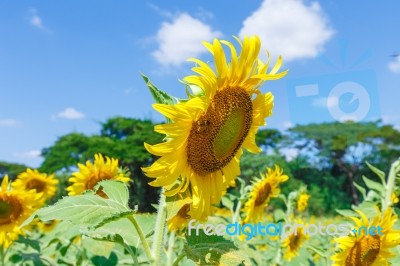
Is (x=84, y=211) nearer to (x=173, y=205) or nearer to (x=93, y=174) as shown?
(x=173, y=205)

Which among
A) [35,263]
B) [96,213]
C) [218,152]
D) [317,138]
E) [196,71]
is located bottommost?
[35,263]

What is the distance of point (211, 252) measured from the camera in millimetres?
1414

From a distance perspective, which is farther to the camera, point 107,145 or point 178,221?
point 107,145

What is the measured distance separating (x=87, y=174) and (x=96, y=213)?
7.47ft

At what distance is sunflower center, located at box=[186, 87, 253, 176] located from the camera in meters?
1.46

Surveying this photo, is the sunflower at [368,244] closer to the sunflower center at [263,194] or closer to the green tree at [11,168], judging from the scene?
the sunflower center at [263,194]

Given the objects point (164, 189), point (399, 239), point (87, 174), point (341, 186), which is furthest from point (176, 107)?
point (341, 186)

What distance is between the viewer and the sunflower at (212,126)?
4.54ft

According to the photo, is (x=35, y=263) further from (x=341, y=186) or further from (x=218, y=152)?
(x=341, y=186)

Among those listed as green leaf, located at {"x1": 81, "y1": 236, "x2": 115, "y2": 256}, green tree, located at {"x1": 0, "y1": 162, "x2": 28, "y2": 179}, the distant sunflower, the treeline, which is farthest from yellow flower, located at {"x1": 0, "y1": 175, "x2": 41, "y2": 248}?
green tree, located at {"x1": 0, "y1": 162, "x2": 28, "y2": 179}

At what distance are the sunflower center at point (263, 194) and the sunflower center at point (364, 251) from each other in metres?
1.61

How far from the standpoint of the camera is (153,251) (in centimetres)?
142

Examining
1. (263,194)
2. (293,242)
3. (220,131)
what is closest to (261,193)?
(263,194)

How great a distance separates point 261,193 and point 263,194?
3cm
